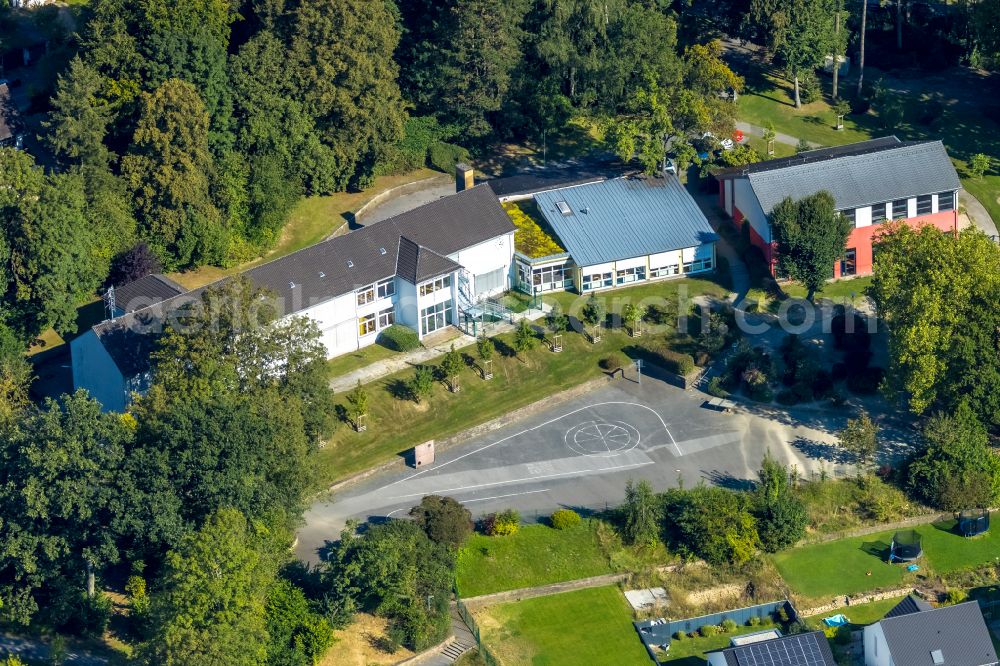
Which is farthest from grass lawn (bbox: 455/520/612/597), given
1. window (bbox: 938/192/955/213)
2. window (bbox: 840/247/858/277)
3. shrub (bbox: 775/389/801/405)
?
window (bbox: 938/192/955/213)

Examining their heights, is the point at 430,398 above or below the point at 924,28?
below

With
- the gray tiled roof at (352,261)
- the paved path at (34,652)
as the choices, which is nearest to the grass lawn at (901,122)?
the gray tiled roof at (352,261)

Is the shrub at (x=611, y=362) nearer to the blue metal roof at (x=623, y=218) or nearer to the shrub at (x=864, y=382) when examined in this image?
the blue metal roof at (x=623, y=218)

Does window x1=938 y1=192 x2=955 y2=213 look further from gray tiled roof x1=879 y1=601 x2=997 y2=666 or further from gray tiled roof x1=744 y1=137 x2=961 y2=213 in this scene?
gray tiled roof x1=879 y1=601 x2=997 y2=666

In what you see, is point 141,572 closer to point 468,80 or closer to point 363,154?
point 363,154

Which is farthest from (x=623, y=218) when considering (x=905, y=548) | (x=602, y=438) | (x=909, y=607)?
(x=909, y=607)

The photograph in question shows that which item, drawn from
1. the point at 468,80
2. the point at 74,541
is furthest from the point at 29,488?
the point at 468,80
